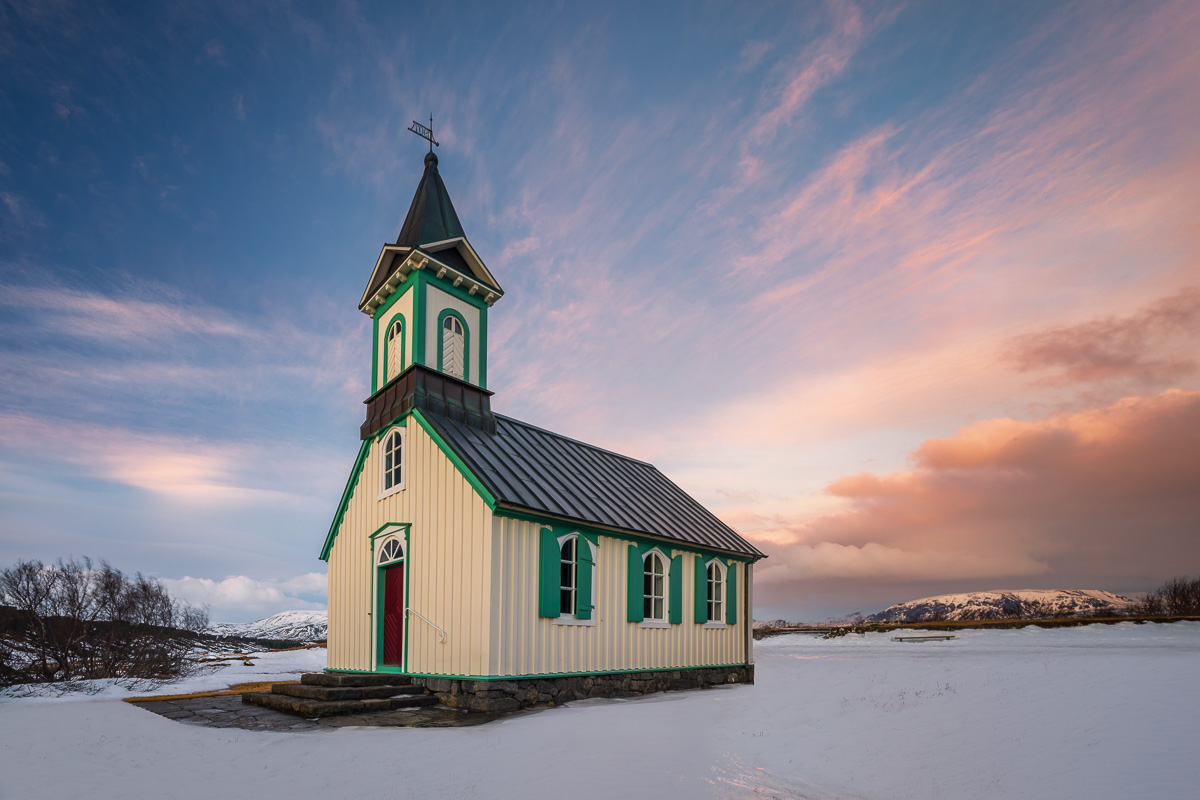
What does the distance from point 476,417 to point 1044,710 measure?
11310 millimetres

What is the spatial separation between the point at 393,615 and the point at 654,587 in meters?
5.77

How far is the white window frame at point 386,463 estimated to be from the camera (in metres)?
14.1

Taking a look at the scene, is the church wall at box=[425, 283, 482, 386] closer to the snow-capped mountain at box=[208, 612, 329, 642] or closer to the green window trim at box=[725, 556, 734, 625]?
the green window trim at box=[725, 556, 734, 625]

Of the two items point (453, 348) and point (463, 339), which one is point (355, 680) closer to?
point (453, 348)

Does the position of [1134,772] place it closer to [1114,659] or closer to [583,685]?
[1114,659]

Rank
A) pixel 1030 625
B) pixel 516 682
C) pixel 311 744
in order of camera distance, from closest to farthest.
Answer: pixel 311 744, pixel 516 682, pixel 1030 625

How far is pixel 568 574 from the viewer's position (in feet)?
43.3

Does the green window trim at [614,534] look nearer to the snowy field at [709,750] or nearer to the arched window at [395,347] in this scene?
the snowy field at [709,750]

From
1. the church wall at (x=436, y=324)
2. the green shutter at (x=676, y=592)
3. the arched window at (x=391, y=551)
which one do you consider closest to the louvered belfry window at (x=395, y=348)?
the church wall at (x=436, y=324)

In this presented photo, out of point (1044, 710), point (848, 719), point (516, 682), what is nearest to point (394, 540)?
point (516, 682)

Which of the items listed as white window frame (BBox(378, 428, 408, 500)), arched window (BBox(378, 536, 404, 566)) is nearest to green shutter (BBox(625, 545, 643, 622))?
arched window (BBox(378, 536, 404, 566))

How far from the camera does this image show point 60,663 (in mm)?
13258

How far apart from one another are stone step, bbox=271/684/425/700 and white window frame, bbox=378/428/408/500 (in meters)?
3.95

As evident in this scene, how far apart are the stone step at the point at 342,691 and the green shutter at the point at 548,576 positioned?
9.06ft
